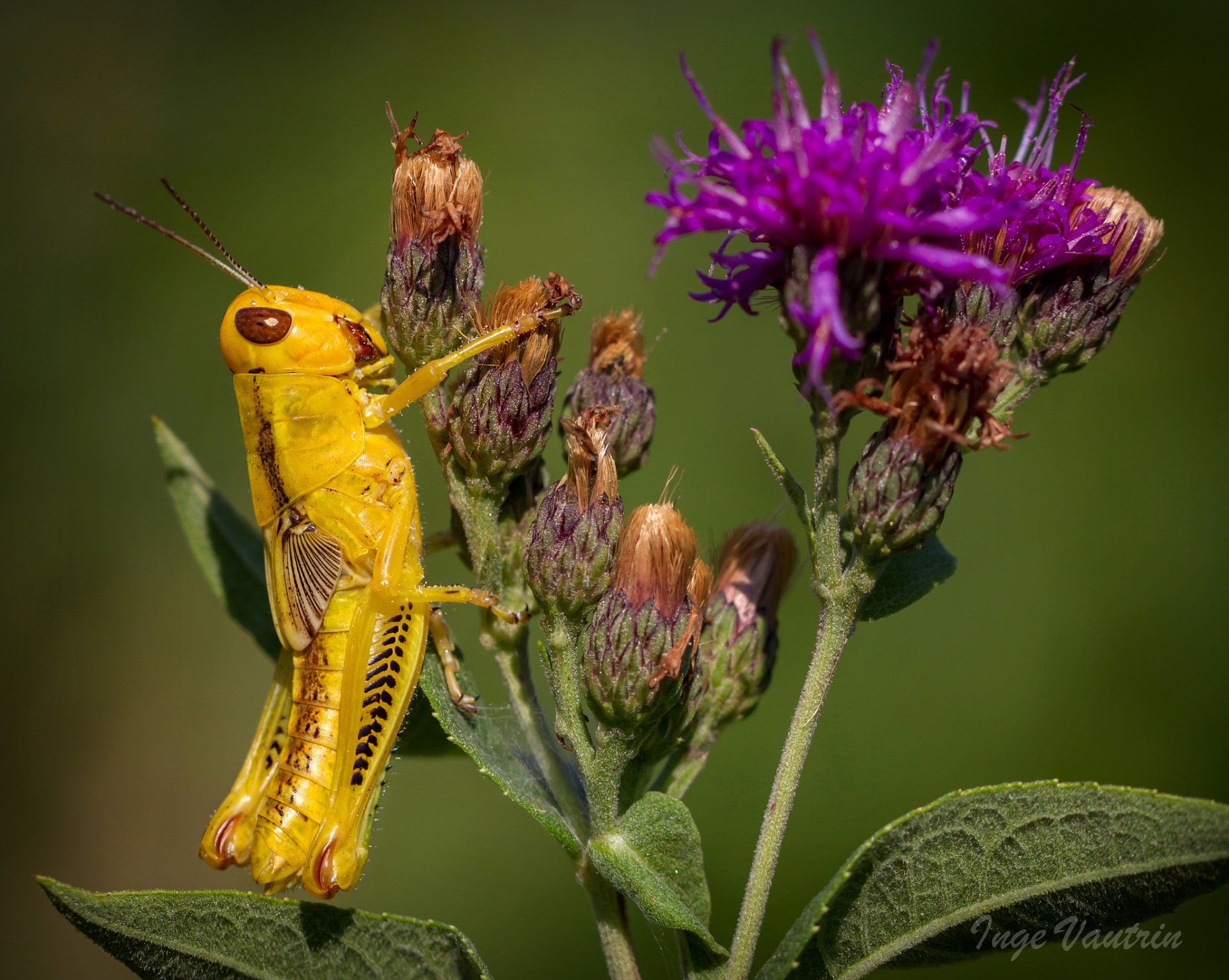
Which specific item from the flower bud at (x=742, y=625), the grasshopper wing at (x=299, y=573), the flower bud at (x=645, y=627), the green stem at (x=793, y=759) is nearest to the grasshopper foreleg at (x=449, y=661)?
the grasshopper wing at (x=299, y=573)

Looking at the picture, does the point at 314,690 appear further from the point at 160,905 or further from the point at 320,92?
the point at 320,92

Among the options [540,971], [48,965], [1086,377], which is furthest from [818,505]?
[48,965]

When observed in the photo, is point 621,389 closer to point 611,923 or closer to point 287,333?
point 287,333

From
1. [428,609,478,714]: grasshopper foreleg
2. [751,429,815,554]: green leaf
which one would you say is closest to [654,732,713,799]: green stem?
[428,609,478,714]: grasshopper foreleg

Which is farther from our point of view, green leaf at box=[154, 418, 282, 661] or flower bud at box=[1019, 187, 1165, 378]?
green leaf at box=[154, 418, 282, 661]

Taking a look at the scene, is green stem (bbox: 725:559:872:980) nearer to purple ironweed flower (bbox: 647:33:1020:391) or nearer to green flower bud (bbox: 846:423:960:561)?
green flower bud (bbox: 846:423:960:561)

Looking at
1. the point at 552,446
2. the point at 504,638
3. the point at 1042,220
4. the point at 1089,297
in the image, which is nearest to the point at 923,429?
the point at 1042,220

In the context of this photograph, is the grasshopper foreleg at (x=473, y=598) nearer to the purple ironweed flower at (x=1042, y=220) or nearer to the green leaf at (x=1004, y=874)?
the green leaf at (x=1004, y=874)
